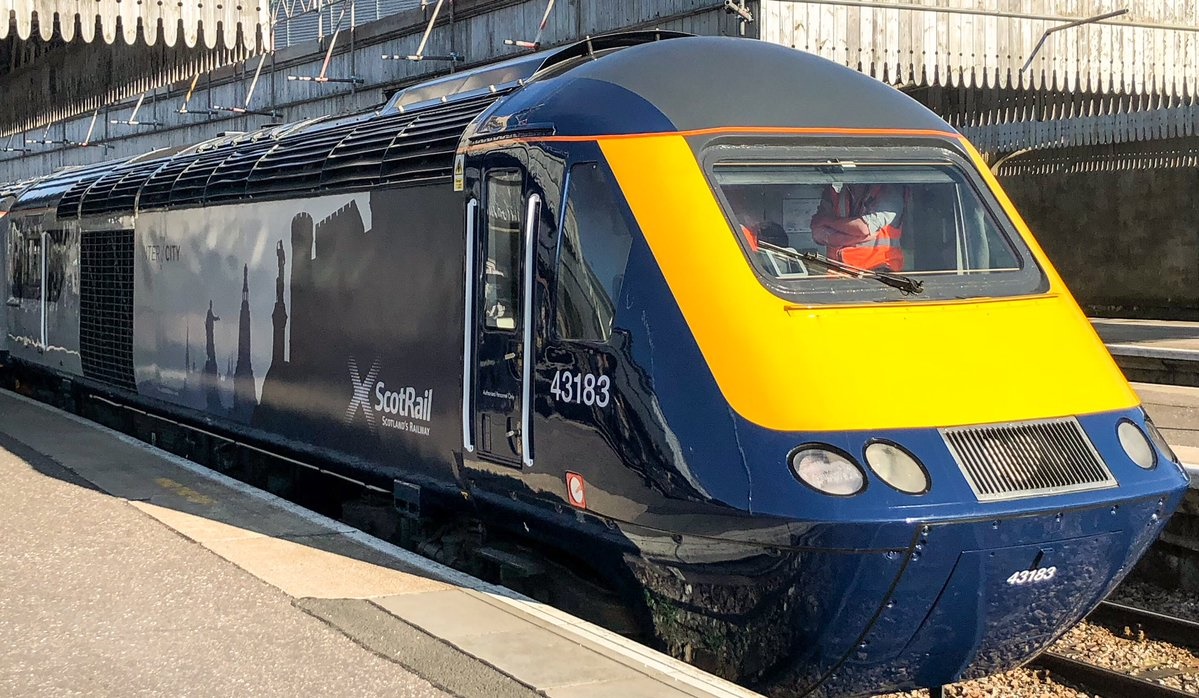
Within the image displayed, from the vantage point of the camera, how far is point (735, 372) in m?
5.23

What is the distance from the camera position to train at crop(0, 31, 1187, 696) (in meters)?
5.03

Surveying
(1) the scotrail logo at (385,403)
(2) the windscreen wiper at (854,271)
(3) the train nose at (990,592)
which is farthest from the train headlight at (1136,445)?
(1) the scotrail logo at (385,403)

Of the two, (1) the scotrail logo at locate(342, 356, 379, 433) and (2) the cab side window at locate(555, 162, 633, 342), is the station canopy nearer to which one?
(1) the scotrail logo at locate(342, 356, 379, 433)

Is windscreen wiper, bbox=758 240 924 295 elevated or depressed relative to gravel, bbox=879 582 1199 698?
elevated

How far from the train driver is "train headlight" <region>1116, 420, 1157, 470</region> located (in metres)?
1.14

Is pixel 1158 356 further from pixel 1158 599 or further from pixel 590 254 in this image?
pixel 590 254

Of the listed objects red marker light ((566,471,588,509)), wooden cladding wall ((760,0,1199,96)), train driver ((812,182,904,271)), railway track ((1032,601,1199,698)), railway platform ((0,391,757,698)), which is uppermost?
wooden cladding wall ((760,0,1199,96))

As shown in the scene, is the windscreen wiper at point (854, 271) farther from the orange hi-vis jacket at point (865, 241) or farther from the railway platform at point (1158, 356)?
the railway platform at point (1158, 356)

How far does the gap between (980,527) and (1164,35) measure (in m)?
14.8

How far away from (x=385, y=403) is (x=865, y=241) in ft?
9.59

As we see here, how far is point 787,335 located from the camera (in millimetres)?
5270

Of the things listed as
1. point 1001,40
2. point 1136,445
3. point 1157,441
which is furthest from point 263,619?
point 1001,40

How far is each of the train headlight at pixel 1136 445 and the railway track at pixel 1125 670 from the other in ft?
5.85

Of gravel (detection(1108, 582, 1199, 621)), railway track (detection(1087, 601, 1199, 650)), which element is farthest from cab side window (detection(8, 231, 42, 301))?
railway track (detection(1087, 601, 1199, 650))
